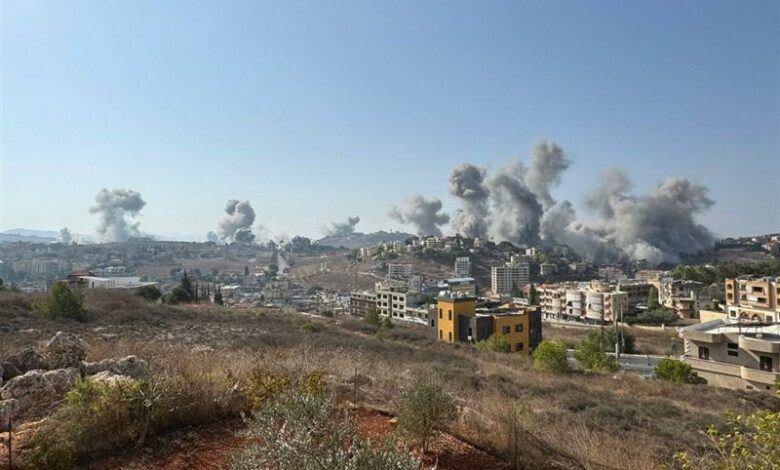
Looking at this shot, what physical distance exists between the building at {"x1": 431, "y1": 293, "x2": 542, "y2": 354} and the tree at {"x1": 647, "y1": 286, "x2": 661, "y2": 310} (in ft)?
77.9

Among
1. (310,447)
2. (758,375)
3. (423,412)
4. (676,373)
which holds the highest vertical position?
(310,447)

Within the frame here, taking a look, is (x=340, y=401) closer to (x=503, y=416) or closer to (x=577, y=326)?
(x=503, y=416)

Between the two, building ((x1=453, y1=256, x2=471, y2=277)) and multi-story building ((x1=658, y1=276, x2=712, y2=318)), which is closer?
multi-story building ((x1=658, y1=276, x2=712, y2=318))

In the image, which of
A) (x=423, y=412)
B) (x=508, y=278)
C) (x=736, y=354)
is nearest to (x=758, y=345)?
(x=736, y=354)

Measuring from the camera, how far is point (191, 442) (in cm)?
414

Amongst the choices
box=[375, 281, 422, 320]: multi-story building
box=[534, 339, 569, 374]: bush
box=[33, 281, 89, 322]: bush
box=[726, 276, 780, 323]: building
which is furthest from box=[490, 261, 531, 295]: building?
box=[33, 281, 89, 322]: bush

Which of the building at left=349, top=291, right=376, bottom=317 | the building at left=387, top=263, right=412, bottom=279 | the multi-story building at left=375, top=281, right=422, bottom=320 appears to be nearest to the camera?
the multi-story building at left=375, top=281, right=422, bottom=320

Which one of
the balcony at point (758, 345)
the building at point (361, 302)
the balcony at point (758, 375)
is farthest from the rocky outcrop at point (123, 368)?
the building at point (361, 302)

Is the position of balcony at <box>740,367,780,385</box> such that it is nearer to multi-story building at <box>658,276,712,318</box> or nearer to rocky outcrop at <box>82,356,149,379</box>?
rocky outcrop at <box>82,356,149,379</box>

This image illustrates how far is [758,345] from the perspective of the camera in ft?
62.1

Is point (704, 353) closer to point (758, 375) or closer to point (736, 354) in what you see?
point (736, 354)

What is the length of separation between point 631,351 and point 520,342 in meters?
7.21

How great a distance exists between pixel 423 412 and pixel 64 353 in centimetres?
460

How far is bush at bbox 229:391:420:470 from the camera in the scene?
6.86 feet
